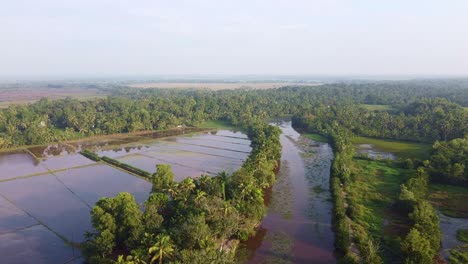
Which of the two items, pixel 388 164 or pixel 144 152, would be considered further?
pixel 144 152

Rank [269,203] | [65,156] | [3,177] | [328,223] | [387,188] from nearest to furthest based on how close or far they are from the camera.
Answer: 1. [328,223]
2. [269,203]
3. [387,188]
4. [3,177]
5. [65,156]

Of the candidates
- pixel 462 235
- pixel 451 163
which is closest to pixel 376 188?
pixel 451 163

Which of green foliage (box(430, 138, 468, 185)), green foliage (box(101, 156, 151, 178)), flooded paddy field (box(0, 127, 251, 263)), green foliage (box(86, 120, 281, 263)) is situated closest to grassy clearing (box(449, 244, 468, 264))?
green foliage (box(86, 120, 281, 263))

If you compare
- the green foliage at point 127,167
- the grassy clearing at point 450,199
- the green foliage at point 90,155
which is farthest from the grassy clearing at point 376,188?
the green foliage at point 90,155

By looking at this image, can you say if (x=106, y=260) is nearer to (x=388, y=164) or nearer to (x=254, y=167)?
(x=254, y=167)

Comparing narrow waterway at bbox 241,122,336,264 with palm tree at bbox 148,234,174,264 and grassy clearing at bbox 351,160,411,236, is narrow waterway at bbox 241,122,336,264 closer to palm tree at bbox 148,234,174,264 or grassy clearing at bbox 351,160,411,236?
grassy clearing at bbox 351,160,411,236

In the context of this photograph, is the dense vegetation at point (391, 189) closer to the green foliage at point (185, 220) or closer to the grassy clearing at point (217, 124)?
the green foliage at point (185, 220)

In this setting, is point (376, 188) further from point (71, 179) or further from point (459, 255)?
point (71, 179)

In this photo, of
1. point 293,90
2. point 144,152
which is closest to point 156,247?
point 144,152
